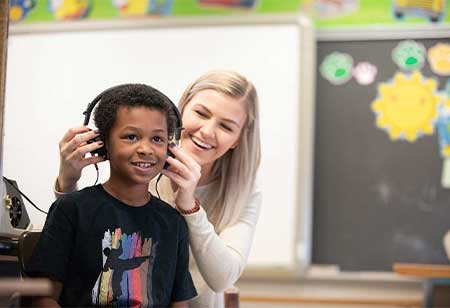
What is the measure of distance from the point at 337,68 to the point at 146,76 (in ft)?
2.84

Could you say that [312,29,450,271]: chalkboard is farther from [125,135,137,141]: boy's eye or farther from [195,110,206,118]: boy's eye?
[125,135,137,141]: boy's eye

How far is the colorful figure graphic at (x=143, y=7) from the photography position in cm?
97

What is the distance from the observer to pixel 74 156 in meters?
0.76

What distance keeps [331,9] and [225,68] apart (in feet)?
2.27

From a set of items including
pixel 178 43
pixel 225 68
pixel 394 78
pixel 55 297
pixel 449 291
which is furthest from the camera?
pixel 394 78

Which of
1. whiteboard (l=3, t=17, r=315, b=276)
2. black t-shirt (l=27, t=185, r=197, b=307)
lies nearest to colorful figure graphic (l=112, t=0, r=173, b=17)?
whiteboard (l=3, t=17, r=315, b=276)

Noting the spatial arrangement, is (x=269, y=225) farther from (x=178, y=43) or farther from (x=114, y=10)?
(x=114, y=10)

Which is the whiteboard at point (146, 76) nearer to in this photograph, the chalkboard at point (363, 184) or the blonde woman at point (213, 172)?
the blonde woman at point (213, 172)

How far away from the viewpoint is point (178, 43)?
1002mm

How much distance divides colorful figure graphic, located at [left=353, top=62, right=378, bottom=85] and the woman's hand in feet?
2.70

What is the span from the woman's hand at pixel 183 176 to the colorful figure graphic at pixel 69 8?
0.29 metres

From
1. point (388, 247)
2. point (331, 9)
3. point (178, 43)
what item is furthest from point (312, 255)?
point (178, 43)

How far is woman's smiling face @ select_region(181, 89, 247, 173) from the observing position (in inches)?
31.2

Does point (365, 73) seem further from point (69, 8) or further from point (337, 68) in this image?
point (69, 8)
